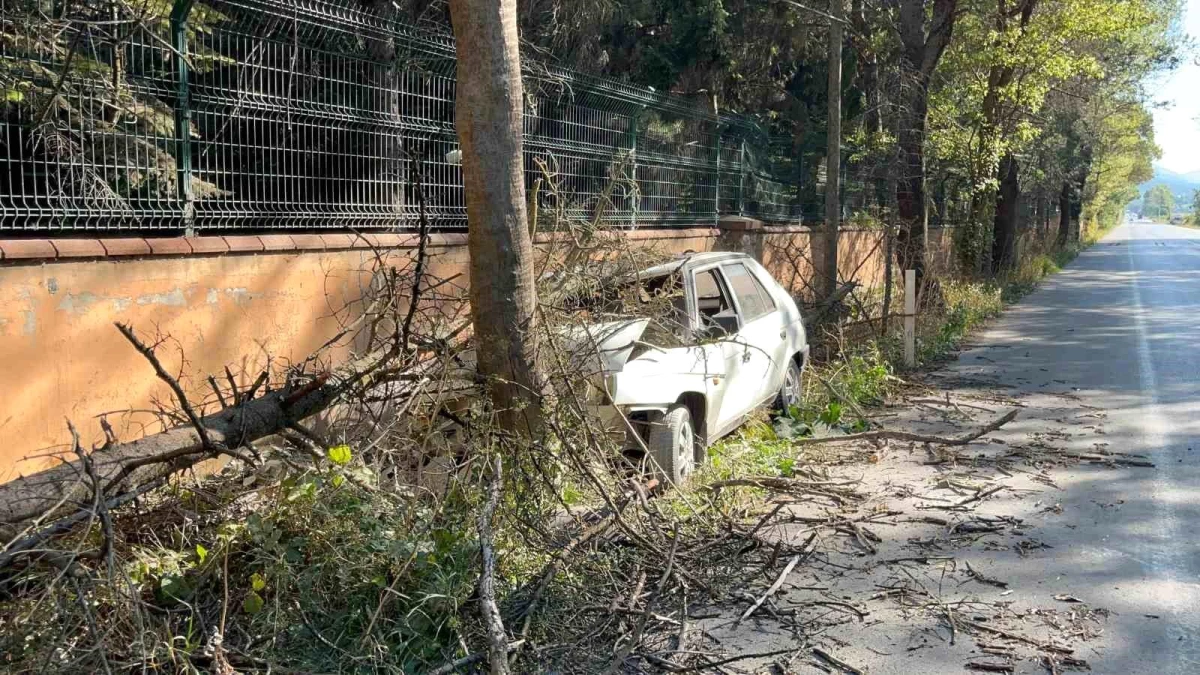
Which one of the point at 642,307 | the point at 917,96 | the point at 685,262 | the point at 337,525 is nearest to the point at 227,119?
the point at 642,307

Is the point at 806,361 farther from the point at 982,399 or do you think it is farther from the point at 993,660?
the point at 993,660

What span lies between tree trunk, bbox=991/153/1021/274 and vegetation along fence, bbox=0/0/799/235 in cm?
1967

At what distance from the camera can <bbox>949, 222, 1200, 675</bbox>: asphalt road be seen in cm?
489

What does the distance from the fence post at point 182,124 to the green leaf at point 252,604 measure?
367 cm

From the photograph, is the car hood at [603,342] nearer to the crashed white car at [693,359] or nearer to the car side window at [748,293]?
the crashed white car at [693,359]

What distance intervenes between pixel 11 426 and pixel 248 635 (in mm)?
2605

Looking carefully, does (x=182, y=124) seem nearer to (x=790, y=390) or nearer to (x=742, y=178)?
(x=790, y=390)

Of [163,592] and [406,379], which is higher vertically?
[406,379]

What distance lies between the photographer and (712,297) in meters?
8.21

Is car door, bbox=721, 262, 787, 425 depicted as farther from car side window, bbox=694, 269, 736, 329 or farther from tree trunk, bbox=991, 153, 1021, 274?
tree trunk, bbox=991, 153, 1021, 274

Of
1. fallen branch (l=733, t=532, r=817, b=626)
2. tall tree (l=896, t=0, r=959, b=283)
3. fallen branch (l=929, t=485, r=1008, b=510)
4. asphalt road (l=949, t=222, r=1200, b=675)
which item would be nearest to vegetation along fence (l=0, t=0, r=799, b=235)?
fallen branch (l=733, t=532, r=817, b=626)

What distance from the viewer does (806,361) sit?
399 inches

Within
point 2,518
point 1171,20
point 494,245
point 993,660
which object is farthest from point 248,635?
point 1171,20

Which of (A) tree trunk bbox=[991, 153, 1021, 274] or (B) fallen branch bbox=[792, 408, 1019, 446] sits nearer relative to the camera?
(B) fallen branch bbox=[792, 408, 1019, 446]
